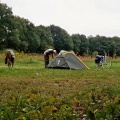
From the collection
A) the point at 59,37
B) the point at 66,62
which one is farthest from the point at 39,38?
the point at 66,62

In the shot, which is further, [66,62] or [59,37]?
[59,37]

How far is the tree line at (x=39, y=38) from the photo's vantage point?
8044cm

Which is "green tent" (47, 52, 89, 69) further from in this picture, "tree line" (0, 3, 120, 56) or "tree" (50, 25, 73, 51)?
"tree" (50, 25, 73, 51)

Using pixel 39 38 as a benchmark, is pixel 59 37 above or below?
above

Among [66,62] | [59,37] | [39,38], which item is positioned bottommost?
[66,62]

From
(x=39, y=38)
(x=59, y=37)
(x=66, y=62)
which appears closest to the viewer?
(x=66, y=62)

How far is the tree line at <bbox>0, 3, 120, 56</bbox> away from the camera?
8044cm

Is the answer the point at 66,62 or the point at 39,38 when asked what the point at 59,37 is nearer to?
the point at 39,38

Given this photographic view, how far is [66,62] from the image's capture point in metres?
22.8

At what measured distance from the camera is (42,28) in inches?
4628

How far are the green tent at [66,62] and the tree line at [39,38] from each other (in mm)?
25217

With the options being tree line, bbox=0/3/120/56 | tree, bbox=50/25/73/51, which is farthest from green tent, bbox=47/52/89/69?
tree, bbox=50/25/73/51

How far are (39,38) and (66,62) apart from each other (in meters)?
85.6

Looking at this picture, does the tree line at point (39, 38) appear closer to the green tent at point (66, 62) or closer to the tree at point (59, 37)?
the tree at point (59, 37)
